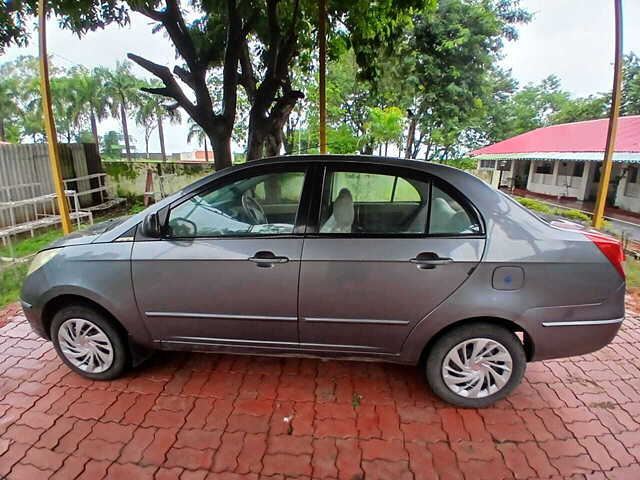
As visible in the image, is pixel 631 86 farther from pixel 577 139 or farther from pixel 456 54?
pixel 456 54

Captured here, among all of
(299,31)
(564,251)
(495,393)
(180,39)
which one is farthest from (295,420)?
(299,31)

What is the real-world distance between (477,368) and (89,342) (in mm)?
2631

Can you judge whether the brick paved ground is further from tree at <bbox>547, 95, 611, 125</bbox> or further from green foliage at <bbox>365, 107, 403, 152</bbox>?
tree at <bbox>547, 95, 611, 125</bbox>

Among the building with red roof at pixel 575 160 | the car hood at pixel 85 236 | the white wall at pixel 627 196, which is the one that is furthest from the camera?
the white wall at pixel 627 196

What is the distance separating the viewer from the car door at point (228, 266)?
2.26 m

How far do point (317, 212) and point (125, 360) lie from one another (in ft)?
5.74

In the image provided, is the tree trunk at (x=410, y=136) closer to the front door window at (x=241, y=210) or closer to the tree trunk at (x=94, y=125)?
the front door window at (x=241, y=210)

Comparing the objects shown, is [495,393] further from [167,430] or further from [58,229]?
[58,229]

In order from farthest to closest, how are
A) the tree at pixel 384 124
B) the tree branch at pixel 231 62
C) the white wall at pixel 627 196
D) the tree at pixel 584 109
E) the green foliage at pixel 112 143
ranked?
the green foliage at pixel 112 143 → the tree at pixel 584 109 → the white wall at pixel 627 196 → the tree at pixel 384 124 → the tree branch at pixel 231 62

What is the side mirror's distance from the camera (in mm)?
2348

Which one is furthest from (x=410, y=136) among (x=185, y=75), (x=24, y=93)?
(x=24, y=93)

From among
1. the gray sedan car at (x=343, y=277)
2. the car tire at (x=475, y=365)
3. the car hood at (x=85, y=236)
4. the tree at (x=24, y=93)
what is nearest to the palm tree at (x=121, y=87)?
the tree at (x=24, y=93)

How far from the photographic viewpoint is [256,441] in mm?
2121

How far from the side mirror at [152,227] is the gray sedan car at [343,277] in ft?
0.04
